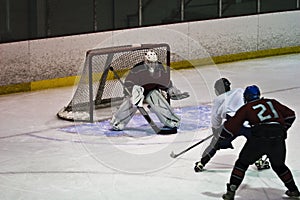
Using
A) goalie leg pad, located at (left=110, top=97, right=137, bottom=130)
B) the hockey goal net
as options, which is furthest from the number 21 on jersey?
the hockey goal net

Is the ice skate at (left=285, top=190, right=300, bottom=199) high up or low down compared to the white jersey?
down

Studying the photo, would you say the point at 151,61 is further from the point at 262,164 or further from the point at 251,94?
the point at 251,94

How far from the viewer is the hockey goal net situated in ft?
34.9

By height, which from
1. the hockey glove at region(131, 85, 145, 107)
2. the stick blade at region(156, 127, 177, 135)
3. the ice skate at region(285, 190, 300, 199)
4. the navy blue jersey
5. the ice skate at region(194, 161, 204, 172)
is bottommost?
the ice skate at region(285, 190, 300, 199)

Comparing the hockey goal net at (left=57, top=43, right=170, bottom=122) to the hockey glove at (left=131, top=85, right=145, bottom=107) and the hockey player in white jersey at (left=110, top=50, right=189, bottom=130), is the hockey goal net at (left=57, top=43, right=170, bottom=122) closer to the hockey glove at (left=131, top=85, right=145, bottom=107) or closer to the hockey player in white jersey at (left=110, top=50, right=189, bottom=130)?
the hockey player in white jersey at (left=110, top=50, right=189, bottom=130)

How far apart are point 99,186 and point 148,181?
0.48m

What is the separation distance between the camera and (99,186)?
25.6ft

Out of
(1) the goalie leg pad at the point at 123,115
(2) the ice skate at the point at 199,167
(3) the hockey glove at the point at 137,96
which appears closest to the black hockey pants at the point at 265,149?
(2) the ice skate at the point at 199,167

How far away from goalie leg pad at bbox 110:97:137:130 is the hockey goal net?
557 millimetres

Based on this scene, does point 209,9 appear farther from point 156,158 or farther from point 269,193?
point 269,193

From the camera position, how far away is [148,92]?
9.76 metres

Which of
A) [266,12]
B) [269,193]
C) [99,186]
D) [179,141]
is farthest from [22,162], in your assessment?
[266,12]

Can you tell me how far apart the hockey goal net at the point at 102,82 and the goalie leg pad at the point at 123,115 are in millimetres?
557

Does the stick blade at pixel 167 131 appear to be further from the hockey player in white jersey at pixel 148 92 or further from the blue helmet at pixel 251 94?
the blue helmet at pixel 251 94
